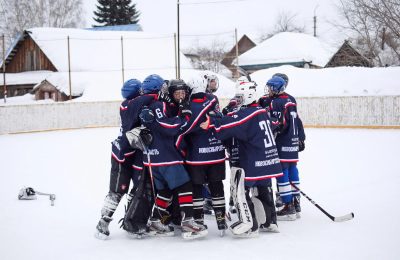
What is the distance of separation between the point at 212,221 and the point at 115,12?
42.0 metres

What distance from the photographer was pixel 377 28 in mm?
22875

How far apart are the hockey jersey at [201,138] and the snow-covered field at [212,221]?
78 cm

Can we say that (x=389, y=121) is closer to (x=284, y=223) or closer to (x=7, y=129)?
(x=284, y=223)

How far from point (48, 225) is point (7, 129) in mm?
12310

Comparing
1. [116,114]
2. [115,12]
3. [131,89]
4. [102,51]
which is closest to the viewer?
[131,89]

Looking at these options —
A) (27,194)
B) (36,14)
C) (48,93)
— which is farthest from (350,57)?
(36,14)

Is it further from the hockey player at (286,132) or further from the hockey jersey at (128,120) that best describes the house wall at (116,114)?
the hockey jersey at (128,120)

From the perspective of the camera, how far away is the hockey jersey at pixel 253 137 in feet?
14.7

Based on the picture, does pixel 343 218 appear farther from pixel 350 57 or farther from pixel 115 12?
pixel 115 12

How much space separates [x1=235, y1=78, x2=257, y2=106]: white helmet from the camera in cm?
468

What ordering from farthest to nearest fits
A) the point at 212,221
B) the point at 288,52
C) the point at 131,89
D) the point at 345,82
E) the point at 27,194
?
the point at 288,52, the point at 345,82, the point at 27,194, the point at 212,221, the point at 131,89

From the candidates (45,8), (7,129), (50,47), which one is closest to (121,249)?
(7,129)

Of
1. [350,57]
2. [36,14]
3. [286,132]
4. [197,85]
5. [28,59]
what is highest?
[36,14]

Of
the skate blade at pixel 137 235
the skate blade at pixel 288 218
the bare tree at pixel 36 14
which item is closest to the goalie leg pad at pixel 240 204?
the skate blade at pixel 288 218
